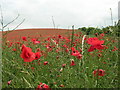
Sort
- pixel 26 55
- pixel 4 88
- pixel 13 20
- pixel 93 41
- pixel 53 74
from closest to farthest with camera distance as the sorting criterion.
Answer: pixel 26 55 → pixel 93 41 → pixel 13 20 → pixel 4 88 → pixel 53 74

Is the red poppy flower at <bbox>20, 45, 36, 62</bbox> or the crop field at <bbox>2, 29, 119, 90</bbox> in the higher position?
the red poppy flower at <bbox>20, 45, 36, 62</bbox>

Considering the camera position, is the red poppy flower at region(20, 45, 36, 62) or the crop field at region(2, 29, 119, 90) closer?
the red poppy flower at region(20, 45, 36, 62)

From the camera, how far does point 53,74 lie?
7.91 ft

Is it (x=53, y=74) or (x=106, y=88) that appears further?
(x=53, y=74)

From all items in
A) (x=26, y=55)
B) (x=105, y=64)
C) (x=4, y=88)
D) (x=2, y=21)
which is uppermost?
(x=2, y=21)

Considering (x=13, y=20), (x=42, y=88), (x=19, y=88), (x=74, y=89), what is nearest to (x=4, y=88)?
(x=19, y=88)

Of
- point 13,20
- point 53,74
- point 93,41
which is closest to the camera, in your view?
point 93,41

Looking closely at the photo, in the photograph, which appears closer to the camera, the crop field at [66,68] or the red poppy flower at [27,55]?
the red poppy flower at [27,55]

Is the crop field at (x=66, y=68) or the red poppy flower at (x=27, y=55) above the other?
the red poppy flower at (x=27, y=55)

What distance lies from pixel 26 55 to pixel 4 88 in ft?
3.45

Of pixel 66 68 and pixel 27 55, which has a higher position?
pixel 27 55

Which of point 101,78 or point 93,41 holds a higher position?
point 93,41

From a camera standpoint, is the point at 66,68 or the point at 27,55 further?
the point at 66,68

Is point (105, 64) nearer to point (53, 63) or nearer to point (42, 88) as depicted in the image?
point (53, 63)
